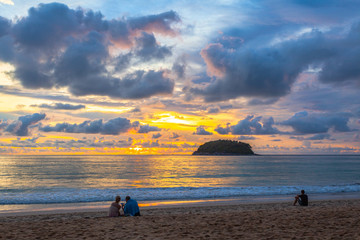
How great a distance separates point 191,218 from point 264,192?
64.8 ft

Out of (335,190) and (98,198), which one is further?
(335,190)

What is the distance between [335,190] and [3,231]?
35326 millimetres

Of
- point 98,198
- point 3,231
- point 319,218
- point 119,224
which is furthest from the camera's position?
point 98,198

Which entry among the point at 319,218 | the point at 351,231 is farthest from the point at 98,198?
the point at 351,231

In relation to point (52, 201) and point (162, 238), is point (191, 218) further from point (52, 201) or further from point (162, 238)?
point (52, 201)

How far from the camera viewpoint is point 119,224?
13.9 metres

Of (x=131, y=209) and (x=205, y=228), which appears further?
(x=131, y=209)

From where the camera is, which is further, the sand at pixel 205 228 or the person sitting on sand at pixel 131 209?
the person sitting on sand at pixel 131 209

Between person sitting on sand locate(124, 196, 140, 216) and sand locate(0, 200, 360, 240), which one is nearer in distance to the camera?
sand locate(0, 200, 360, 240)

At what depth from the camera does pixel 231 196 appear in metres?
29.3

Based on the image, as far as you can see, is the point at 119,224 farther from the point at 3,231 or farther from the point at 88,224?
the point at 3,231

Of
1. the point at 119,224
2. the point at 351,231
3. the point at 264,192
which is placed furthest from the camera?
the point at 264,192

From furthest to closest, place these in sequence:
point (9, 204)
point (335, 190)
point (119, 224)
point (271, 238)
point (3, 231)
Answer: point (335, 190), point (9, 204), point (119, 224), point (3, 231), point (271, 238)

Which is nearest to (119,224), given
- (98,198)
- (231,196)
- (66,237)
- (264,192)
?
(66,237)
